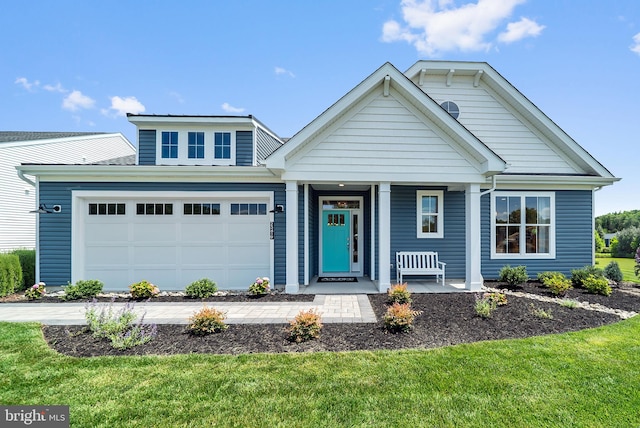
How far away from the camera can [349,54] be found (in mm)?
10125

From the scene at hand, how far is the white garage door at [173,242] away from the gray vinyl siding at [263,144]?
2723 mm

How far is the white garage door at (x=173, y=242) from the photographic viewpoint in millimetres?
8164

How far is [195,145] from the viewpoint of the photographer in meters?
9.86

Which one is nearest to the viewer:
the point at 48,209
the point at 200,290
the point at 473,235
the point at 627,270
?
the point at 200,290

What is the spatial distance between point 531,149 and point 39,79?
18.9m

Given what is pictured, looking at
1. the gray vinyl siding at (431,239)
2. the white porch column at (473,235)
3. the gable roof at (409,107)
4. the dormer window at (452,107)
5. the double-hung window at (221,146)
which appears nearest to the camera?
the gable roof at (409,107)

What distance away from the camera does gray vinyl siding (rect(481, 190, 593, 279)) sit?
30.5 ft

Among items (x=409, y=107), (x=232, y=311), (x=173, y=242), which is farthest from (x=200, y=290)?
(x=409, y=107)

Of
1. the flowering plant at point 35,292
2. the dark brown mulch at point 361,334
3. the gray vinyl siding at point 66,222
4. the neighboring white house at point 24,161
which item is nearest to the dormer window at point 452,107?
the gray vinyl siding at point 66,222

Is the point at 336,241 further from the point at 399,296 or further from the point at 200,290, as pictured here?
the point at 200,290

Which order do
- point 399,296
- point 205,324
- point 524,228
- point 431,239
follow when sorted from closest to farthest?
1. point 205,324
2. point 399,296
3. point 431,239
4. point 524,228

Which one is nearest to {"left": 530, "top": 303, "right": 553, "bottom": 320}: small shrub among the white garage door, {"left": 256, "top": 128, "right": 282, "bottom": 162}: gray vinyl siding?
the white garage door

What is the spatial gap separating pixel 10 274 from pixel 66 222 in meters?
2.23

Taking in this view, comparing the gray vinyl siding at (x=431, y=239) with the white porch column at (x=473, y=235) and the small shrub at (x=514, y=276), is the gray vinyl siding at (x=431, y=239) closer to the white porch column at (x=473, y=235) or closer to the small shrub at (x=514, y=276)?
the small shrub at (x=514, y=276)
